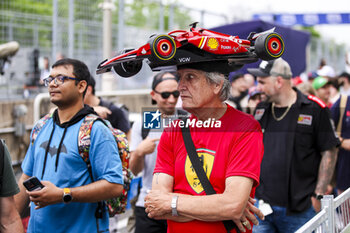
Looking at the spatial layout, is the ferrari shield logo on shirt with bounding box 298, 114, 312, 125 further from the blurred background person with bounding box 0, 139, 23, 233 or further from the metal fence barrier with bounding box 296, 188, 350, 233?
the blurred background person with bounding box 0, 139, 23, 233

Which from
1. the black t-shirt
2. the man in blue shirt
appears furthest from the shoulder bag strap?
the black t-shirt

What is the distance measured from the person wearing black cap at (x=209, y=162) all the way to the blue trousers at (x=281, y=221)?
1.87 meters

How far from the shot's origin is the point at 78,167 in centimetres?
335

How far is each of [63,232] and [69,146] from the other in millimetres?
620

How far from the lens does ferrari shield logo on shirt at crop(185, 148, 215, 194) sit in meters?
2.51

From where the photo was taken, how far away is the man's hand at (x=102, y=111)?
5.15 meters

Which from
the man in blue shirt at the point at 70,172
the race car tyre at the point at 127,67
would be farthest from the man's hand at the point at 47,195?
the race car tyre at the point at 127,67

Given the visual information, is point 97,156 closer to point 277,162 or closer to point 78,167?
point 78,167

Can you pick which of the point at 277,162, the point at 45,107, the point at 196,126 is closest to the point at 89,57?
the point at 45,107

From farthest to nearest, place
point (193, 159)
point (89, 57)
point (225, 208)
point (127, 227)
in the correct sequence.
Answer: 1. point (89, 57)
2. point (127, 227)
3. point (193, 159)
4. point (225, 208)

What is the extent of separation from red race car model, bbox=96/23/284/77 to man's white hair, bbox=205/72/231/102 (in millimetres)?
123

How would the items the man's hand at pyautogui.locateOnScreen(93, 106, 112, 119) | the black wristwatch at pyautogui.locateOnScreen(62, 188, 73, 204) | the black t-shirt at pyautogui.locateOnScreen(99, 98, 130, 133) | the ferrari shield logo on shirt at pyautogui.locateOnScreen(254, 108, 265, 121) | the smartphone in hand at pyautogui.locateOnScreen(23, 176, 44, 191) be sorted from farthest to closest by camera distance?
the black t-shirt at pyautogui.locateOnScreen(99, 98, 130, 133), the man's hand at pyautogui.locateOnScreen(93, 106, 112, 119), the ferrari shield logo on shirt at pyautogui.locateOnScreen(254, 108, 265, 121), the black wristwatch at pyautogui.locateOnScreen(62, 188, 73, 204), the smartphone in hand at pyautogui.locateOnScreen(23, 176, 44, 191)

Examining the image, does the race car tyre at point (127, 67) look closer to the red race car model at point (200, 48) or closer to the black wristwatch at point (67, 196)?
the red race car model at point (200, 48)

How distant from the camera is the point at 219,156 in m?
2.50
